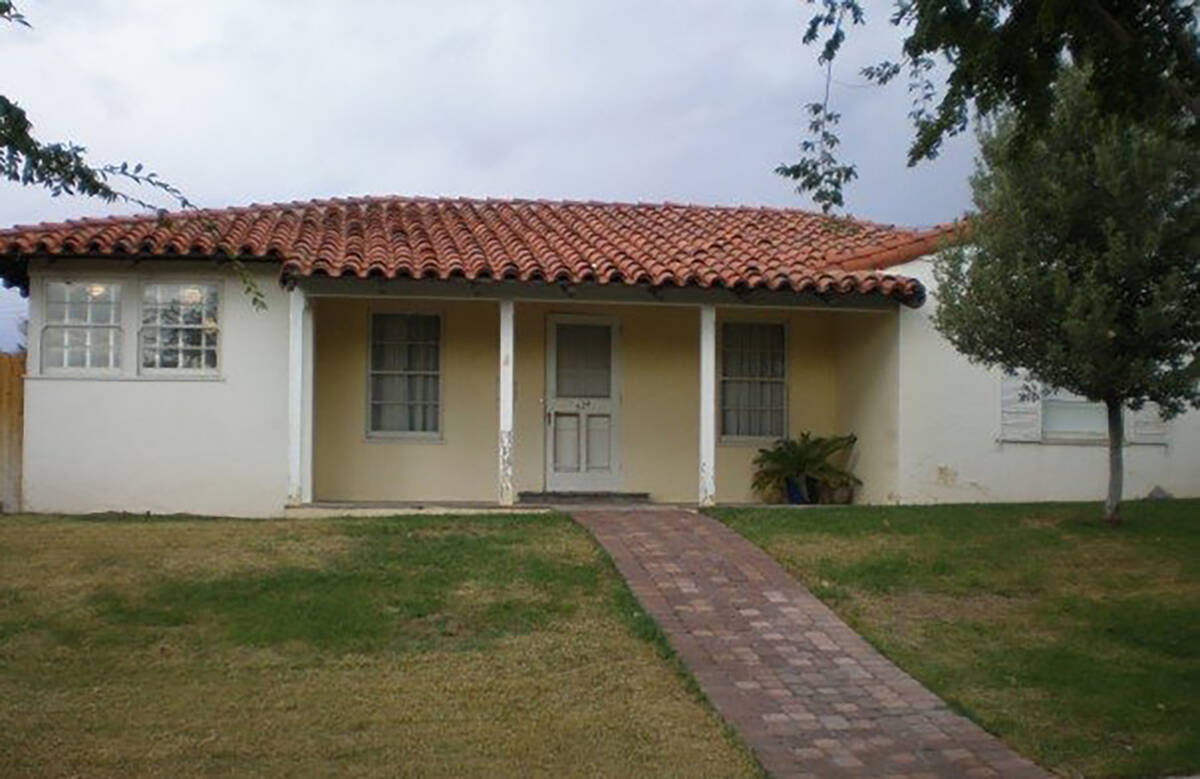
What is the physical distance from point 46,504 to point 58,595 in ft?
16.7

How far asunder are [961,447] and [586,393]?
15.2 feet

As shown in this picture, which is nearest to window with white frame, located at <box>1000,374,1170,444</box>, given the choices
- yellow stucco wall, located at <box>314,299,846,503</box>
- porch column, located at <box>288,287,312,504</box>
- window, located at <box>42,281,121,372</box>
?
yellow stucco wall, located at <box>314,299,846,503</box>

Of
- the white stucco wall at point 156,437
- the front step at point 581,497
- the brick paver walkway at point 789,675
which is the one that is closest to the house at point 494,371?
the white stucco wall at point 156,437

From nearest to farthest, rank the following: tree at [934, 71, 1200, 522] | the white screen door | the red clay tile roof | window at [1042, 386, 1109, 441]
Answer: tree at [934, 71, 1200, 522] → the red clay tile roof → window at [1042, 386, 1109, 441] → the white screen door

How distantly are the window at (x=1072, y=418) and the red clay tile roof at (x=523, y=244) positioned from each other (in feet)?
7.17

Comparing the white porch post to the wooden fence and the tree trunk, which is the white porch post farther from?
the wooden fence

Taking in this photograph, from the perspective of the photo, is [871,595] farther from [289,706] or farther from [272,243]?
[272,243]

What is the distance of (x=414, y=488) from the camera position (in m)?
15.4

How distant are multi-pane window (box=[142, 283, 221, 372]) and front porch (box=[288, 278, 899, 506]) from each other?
1196mm

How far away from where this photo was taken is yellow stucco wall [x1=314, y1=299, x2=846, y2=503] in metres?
15.4

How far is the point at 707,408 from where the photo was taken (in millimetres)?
14555

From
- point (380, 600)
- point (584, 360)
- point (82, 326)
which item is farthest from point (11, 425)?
point (380, 600)

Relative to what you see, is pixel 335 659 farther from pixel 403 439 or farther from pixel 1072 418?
pixel 1072 418

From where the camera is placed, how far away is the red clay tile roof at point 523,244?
13.8 m
